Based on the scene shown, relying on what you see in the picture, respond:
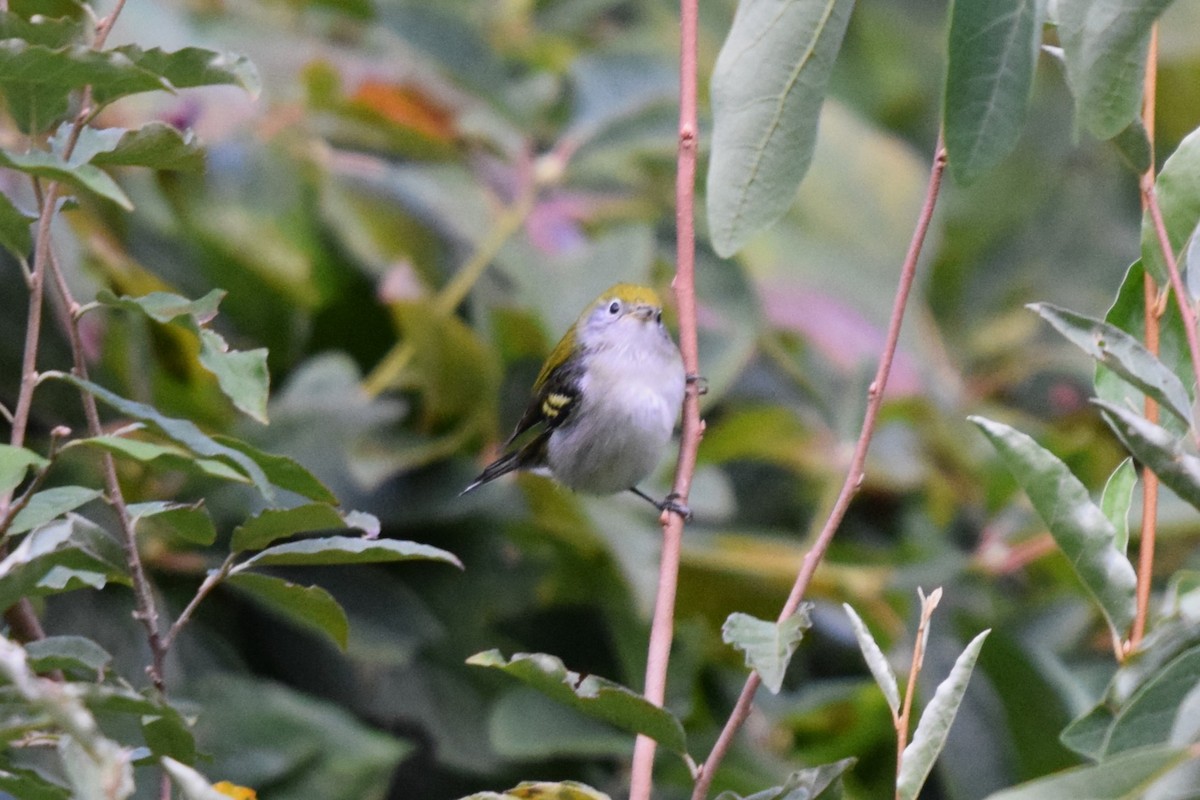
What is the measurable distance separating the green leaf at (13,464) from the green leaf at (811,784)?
68 cm

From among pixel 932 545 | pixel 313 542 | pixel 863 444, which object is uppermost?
pixel 863 444

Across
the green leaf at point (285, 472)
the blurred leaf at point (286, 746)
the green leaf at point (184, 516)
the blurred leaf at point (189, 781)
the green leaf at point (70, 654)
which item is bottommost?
the blurred leaf at point (286, 746)

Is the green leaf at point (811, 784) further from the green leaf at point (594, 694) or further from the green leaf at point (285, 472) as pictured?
the green leaf at point (285, 472)

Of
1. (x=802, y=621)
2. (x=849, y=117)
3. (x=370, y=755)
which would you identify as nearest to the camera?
(x=802, y=621)

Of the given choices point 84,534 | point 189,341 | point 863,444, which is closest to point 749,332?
point 189,341

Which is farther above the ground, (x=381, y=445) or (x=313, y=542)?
(x=313, y=542)

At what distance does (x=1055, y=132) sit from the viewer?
17.0 feet

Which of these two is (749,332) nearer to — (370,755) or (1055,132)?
(370,755)

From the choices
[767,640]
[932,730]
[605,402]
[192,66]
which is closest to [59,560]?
[192,66]

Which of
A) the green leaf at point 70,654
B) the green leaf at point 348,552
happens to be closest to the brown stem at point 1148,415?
the green leaf at point 348,552

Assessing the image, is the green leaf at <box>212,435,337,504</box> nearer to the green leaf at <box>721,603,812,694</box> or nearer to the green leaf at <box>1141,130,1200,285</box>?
the green leaf at <box>721,603,812,694</box>

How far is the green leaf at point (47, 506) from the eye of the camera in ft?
4.05

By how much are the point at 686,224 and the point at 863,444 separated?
16.1 inches

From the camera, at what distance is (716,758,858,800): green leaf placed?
129 centimetres
